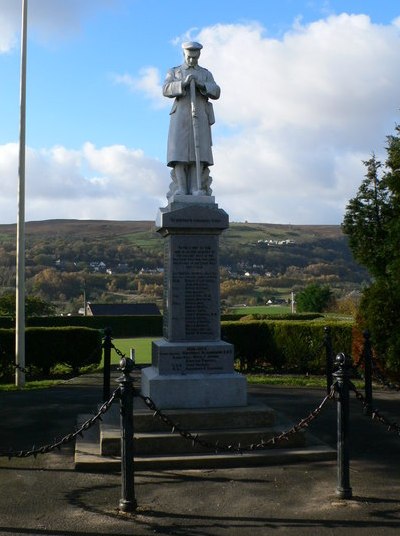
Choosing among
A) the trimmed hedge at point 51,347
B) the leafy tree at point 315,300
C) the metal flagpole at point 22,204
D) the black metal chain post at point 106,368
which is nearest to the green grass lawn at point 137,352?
the trimmed hedge at point 51,347

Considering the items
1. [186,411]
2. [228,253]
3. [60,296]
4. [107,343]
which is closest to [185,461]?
[186,411]

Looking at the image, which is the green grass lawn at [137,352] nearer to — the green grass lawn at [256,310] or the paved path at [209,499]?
the green grass lawn at [256,310]

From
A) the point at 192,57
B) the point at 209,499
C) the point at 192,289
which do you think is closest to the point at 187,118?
the point at 192,57

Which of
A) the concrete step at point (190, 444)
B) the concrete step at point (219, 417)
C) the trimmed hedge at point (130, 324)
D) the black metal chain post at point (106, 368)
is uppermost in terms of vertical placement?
the trimmed hedge at point (130, 324)

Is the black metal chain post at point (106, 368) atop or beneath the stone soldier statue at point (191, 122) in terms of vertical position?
beneath

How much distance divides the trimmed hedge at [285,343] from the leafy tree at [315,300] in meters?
17.3

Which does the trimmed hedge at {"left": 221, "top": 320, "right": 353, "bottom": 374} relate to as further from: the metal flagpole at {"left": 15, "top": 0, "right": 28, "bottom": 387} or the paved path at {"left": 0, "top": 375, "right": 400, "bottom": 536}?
the paved path at {"left": 0, "top": 375, "right": 400, "bottom": 536}

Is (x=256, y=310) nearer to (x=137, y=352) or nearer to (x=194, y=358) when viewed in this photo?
(x=137, y=352)

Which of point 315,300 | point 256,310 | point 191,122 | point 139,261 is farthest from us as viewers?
point 139,261

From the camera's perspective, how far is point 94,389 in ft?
45.8

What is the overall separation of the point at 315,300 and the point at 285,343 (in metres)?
17.9

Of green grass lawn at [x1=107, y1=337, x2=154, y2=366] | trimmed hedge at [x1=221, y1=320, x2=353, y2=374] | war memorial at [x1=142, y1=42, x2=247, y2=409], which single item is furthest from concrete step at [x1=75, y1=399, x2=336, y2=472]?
green grass lawn at [x1=107, y1=337, x2=154, y2=366]

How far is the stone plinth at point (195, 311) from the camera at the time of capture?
8.32 metres

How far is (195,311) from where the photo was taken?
8664mm
